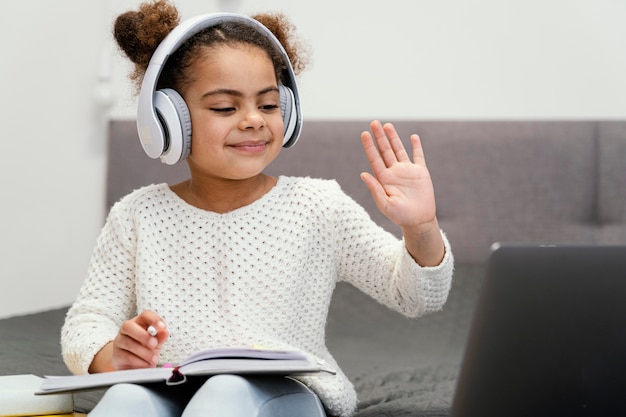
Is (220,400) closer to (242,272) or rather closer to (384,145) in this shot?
(242,272)

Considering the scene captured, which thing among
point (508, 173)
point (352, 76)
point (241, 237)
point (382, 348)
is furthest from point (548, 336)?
point (352, 76)

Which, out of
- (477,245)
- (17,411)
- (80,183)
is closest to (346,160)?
(477,245)

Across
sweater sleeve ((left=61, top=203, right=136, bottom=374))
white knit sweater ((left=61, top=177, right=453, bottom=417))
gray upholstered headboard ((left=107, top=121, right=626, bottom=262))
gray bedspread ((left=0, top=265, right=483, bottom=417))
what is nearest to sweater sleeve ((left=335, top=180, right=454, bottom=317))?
white knit sweater ((left=61, top=177, right=453, bottom=417))

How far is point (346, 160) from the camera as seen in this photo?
2.55 metres

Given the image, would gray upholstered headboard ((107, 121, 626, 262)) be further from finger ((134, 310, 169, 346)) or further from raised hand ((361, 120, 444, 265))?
finger ((134, 310, 169, 346))

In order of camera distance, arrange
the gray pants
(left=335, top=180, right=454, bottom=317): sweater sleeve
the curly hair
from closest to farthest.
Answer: the gray pants < (left=335, top=180, right=454, bottom=317): sweater sleeve < the curly hair

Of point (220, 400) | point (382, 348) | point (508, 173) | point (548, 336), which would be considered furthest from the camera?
point (508, 173)

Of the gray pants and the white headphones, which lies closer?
the gray pants

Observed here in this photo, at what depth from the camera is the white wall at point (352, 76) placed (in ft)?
8.22

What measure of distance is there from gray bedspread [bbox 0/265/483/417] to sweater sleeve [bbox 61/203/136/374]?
0.54 feet

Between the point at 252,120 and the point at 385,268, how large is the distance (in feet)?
0.93

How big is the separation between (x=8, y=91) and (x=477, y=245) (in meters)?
1.34

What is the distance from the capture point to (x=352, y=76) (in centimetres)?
266

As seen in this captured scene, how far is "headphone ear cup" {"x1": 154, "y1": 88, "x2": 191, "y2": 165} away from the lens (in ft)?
4.33
